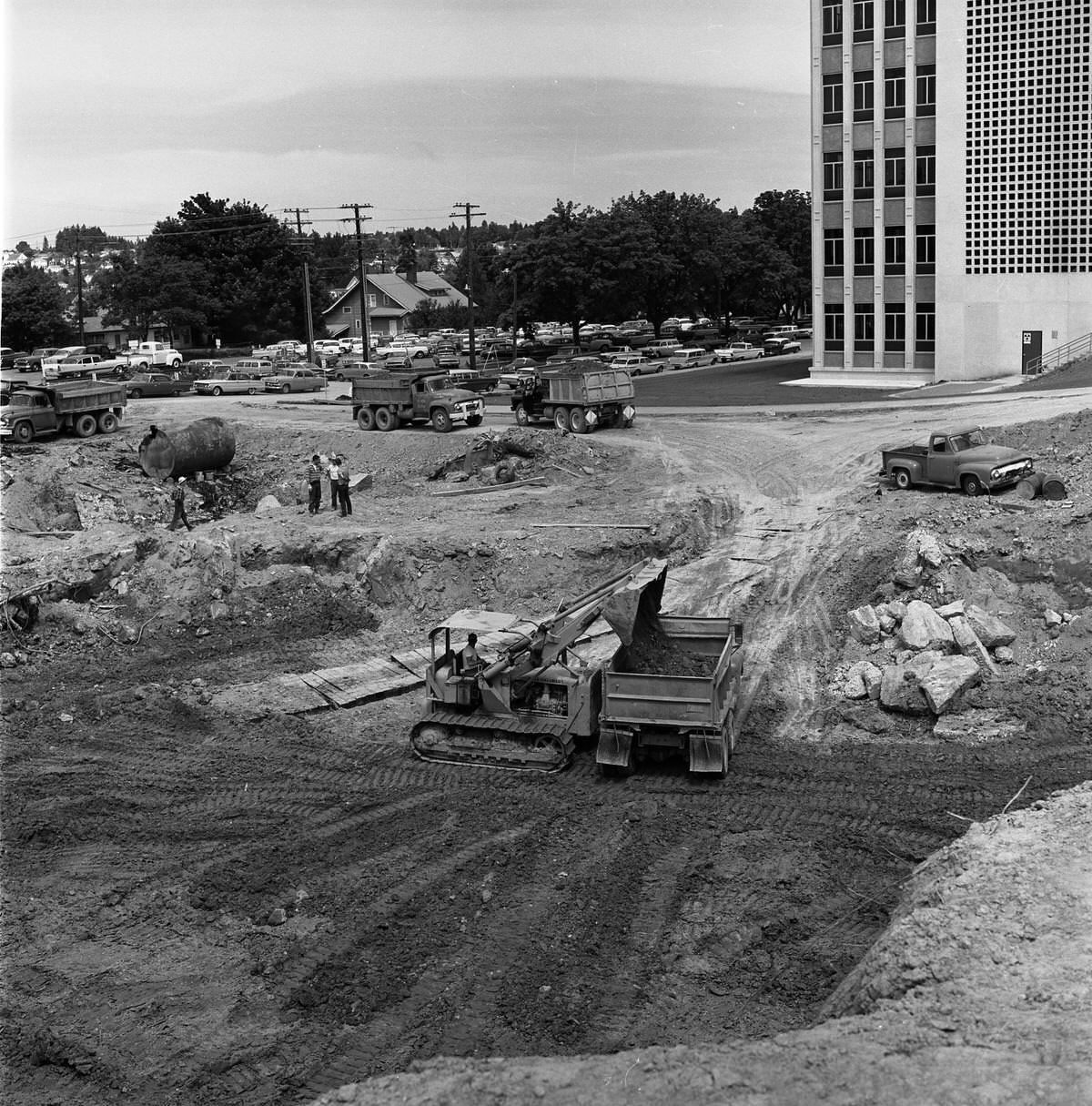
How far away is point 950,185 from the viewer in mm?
51125

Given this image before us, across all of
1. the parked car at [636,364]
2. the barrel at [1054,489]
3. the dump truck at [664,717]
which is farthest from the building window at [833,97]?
the dump truck at [664,717]

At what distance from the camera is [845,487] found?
30344 millimetres

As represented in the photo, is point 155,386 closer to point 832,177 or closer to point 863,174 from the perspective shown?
point 832,177

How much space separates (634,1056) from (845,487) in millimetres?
22610

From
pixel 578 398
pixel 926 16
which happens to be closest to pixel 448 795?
pixel 578 398

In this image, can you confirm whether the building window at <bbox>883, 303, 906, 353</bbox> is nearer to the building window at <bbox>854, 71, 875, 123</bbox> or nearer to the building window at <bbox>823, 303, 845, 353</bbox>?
the building window at <bbox>823, 303, 845, 353</bbox>

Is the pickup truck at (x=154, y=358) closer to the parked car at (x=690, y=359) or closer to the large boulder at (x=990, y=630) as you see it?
the parked car at (x=690, y=359)

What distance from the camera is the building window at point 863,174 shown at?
53438mm

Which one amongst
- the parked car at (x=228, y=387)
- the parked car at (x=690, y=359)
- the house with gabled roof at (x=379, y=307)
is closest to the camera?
the parked car at (x=228, y=387)

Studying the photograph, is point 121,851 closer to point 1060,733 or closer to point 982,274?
point 1060,733

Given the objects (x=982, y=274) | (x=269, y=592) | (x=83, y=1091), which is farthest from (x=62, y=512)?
(x=982, y=274)

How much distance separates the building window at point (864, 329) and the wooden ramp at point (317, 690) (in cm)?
3895

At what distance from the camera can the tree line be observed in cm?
7481

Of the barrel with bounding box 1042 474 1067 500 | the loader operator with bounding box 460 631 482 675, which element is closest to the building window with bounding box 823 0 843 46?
the barrel with bounding box 1042 474 1067 500
